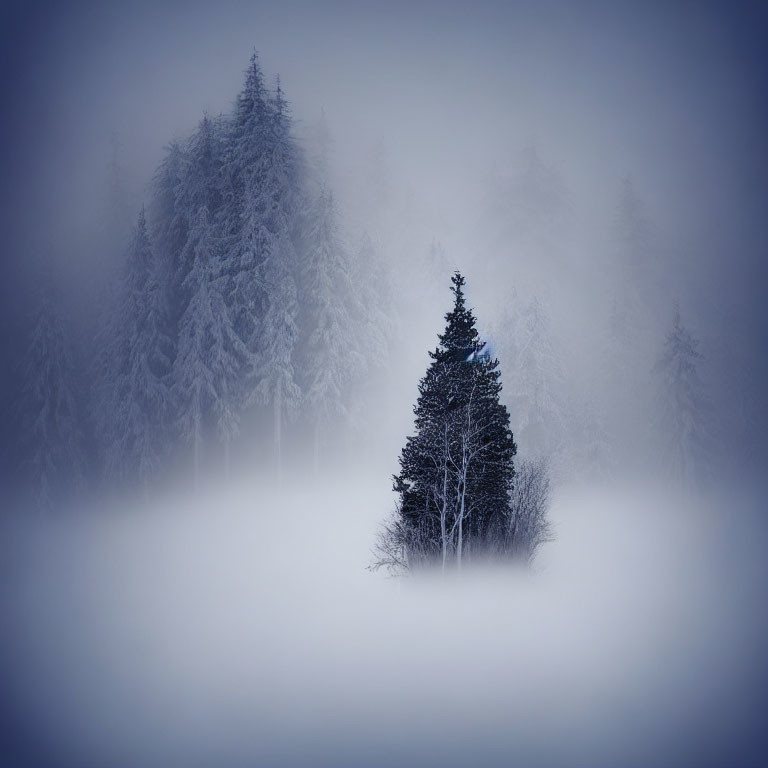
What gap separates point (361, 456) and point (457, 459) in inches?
844

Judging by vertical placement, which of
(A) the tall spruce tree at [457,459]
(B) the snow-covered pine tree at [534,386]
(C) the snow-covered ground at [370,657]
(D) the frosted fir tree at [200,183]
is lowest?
(C) the snow-covered ground at [370,657]

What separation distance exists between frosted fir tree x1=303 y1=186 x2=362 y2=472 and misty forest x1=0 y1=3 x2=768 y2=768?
225 millimetres

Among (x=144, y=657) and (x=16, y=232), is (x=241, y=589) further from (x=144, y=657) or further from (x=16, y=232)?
(x=16, y=232)

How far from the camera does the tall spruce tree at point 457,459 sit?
17.1 m

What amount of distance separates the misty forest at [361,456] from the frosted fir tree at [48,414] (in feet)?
0.53

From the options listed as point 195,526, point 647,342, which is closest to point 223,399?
point 195,526

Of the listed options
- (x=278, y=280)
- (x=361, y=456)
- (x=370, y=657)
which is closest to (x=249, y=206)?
(x=278, y=280)

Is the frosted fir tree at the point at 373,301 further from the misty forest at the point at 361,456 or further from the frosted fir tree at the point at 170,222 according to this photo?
the frosted fir tree at the point at 170,222

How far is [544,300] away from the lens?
45469 mm

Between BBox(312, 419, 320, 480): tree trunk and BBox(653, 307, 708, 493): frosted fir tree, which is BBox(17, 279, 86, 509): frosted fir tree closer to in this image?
BBox(312, 419, 320, 480): tree trunk

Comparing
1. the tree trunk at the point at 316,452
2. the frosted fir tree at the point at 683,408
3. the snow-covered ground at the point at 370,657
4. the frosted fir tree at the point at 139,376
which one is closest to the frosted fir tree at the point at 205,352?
the frosted fir tree at the point at 139,376

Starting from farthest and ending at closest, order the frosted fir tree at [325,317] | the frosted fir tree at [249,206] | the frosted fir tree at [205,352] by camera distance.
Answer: the frosted fir tree at [325,317] → the frosted fir tree at [249,206] → the frosted fir tree at [205,352]

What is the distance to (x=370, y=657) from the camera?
1394cm

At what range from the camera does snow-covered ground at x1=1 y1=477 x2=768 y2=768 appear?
10.9 metres
